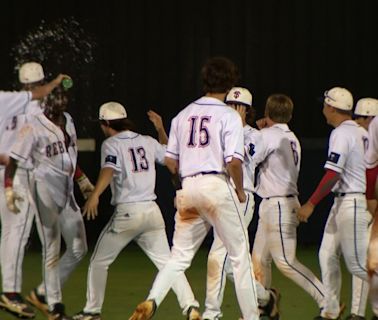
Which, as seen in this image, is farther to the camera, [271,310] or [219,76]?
[271,310]

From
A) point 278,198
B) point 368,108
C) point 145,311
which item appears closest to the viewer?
point 145,311

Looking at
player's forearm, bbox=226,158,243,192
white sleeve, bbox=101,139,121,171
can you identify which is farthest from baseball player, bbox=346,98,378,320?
white sleeve, bbox=101,139,121,171

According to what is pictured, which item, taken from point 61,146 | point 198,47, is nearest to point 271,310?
point 61,146

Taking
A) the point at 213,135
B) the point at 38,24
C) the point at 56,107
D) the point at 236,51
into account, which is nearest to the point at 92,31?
the point at 38,24

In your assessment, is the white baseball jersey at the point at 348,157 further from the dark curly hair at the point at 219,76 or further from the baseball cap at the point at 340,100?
the dark curly hair at the point at 219,76

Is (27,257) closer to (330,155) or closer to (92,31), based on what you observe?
(92,31)

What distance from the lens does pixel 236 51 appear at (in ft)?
53.1

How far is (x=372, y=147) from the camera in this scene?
8320mm

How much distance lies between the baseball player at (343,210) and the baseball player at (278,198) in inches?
11.3

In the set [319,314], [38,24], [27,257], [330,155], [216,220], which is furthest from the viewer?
[38,24]

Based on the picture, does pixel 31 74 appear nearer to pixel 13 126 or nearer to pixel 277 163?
pixel 13 126

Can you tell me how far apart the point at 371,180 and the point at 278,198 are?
762 millimetres

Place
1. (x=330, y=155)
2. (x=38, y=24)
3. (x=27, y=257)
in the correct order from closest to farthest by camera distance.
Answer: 1. (x=330, y=155)
2. (x=27, y=257)
3. (x=38, y=24)

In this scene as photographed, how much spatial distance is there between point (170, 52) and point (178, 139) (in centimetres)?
838
